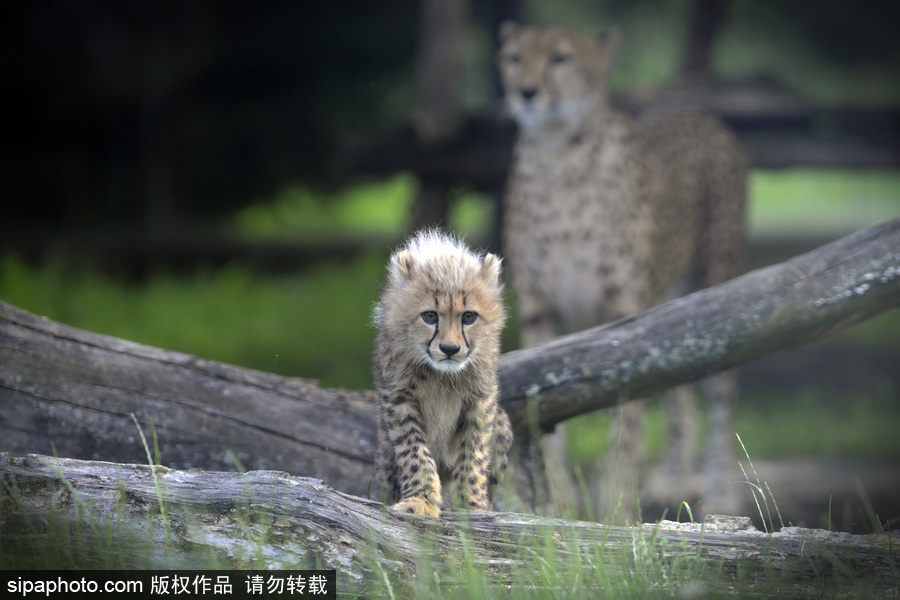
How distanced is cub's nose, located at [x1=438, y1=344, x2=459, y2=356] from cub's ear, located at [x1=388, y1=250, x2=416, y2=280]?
316 mm

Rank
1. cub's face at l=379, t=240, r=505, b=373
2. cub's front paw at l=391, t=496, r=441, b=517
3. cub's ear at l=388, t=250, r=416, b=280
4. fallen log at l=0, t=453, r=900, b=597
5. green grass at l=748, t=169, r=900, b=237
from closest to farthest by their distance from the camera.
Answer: fallen log at l=0, t=453, r=900, b=597
cub's front paw at l=391, t=496, r=441, b=517
cub's face at l=379, t=240, r=505, b=373
cub's ear at l=388, t=250, r=416, b=280
green grass at l=748, t=169, r=900, b=237

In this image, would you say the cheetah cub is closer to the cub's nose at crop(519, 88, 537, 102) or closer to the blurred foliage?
the cub's nose at crop(519, 88, 537, 102)

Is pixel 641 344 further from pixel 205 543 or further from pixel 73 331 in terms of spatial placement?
pixel 73 331

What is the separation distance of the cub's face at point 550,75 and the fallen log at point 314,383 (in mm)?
1526

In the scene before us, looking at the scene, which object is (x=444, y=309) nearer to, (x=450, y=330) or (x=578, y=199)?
(x=450, y=330)

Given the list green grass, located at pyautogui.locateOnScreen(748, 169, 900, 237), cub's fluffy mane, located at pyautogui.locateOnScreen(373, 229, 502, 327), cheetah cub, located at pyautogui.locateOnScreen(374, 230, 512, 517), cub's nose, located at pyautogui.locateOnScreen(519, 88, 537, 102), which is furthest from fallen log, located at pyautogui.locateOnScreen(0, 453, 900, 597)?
green grass, located at pyautogui.locateOnScreen(748, 169, 900, 237)

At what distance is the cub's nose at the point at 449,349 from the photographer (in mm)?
2727

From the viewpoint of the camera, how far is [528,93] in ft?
14.9

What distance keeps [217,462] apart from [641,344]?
1.59 meters

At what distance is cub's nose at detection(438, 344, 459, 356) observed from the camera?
2727mm

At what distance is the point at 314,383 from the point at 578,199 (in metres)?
1.97

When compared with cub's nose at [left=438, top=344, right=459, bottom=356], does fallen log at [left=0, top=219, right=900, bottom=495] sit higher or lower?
higher

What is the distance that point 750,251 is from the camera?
32.4ft

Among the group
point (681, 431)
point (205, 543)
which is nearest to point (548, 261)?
point (681, 431)
